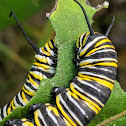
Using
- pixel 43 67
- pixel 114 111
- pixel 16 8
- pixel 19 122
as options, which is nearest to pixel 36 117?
pixel 19 122

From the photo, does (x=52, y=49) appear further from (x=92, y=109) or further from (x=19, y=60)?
(x=19, y=60)

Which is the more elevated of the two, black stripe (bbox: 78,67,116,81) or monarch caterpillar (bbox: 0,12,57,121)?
monarch caterpillar (bbox: 0,12,57,121)

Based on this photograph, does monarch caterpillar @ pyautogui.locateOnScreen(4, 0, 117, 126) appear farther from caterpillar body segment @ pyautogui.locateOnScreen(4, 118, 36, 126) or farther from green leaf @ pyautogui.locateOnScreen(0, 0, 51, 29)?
green leaf @ pyautogui.locateOnScreen(0, 0, 51, 29)

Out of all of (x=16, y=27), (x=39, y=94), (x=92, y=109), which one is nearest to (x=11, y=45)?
(x=16, y=27)

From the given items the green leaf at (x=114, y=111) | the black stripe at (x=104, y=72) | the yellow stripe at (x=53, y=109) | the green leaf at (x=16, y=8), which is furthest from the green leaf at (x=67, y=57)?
the green leaf at (x=16, y=8)

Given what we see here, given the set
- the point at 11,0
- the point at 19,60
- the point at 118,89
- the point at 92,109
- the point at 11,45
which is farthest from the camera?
the point at 11,45

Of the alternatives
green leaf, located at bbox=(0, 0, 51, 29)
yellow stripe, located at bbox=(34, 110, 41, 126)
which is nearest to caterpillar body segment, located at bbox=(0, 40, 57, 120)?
yellow stripe, located at bbox=(34, 110, 41, 126)
